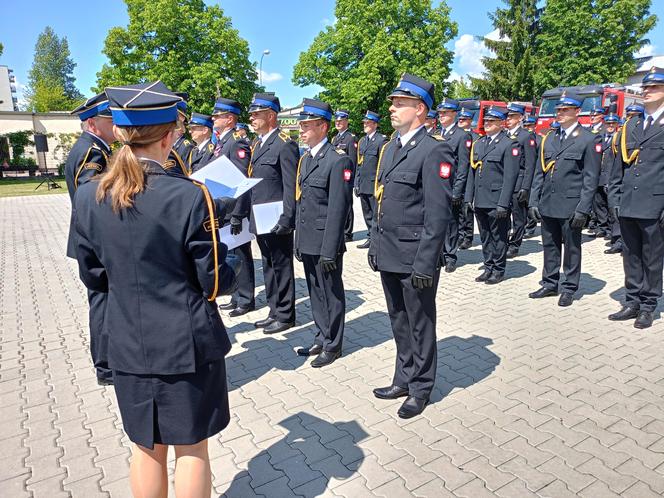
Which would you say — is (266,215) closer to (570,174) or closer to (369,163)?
(570,174)

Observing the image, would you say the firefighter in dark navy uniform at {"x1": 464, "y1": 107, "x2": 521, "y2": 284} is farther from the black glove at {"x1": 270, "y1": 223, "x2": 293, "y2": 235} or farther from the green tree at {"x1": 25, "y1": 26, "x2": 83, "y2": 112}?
the green tree at {"x1": 25, "y1": 26, "x2": 83, "y2": 112}

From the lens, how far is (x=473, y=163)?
7328 mm

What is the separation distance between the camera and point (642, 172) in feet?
16.2

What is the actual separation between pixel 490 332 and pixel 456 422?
1.78 m

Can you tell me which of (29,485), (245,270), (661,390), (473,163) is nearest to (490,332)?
(661,390)

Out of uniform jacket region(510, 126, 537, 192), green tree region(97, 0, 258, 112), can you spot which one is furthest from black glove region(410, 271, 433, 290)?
green tree region(97, 0, 258, 112)

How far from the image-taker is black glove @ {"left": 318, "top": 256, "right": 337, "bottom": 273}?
4.11 m

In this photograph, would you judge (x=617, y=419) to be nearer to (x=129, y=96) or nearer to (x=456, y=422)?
(x=456, y=422)

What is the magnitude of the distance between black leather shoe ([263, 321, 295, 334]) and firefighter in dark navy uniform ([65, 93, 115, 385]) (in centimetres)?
165

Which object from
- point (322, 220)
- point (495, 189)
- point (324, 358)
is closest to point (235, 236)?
point (322, 220)

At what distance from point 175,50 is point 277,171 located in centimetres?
2972

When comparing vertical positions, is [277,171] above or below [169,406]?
above

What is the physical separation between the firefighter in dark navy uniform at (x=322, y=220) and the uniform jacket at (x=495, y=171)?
310cm

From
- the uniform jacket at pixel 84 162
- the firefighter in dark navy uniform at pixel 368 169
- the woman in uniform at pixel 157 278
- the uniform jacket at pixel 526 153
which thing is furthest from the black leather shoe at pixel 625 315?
the uniform jacket at pixel 84 162
